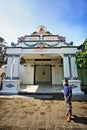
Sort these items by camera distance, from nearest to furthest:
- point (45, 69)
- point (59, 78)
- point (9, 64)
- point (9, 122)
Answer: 1. point (9, 122)
2. point (9, 64)
3. point (59, 78)
4. point (45, 69)

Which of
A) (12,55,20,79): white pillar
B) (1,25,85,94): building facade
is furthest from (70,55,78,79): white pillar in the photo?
(12,55,20,79): white pillar

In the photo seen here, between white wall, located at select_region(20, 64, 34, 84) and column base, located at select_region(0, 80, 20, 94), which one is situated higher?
white wall, located at select_region(20, 64, 34, 84)

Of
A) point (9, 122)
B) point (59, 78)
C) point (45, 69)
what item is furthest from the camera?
point (45, 69)

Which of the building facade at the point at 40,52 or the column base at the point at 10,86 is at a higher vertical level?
the building facade at the point at 40,52

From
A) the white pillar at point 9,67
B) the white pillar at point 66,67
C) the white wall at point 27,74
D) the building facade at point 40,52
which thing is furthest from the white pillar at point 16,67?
the white wall at point 27,74

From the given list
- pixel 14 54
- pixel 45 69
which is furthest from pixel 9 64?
pixel 45 69

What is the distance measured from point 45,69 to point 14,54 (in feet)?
30.4

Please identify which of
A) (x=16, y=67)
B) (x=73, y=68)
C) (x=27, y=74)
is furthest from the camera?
(x=27, y=74)

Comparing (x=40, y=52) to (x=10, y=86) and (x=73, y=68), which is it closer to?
(x=73, y=68)

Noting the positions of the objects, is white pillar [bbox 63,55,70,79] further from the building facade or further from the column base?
the column base

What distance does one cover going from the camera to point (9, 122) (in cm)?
379

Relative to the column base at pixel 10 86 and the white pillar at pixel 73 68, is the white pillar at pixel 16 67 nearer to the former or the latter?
the column base at pixel 10 86

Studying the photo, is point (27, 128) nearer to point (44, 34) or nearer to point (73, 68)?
point (73, 68)

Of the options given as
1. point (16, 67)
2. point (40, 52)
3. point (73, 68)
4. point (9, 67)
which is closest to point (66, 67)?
point (73, 68)
